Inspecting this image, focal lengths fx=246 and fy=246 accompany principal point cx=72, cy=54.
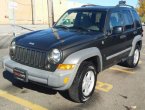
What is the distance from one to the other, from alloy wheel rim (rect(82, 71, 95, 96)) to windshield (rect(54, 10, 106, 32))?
111 cm

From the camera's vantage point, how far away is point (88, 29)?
572cm

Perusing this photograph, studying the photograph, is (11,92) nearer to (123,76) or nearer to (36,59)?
(36,59)

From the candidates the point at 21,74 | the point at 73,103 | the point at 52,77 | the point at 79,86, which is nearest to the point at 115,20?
the point at 79,86

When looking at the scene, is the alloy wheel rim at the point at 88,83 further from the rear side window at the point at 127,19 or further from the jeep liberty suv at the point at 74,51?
the rear side window at the point at 127,19

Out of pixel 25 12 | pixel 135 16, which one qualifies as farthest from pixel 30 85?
pixel 25 12

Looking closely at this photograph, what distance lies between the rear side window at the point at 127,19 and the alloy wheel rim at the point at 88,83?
7.05ft

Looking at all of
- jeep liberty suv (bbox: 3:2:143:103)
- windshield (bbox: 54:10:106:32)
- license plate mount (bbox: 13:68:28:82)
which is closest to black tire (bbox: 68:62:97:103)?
jeep liberty suv (bbox: 3:2:143:103)

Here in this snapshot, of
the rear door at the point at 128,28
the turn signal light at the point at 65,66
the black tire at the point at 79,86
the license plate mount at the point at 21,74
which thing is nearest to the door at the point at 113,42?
the rear door at the point at 128,28

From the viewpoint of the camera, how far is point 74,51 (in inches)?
184

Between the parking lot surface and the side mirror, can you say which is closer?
the parking lot surface

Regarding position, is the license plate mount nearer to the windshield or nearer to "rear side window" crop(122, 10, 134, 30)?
the windshield

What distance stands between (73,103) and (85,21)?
2.06m

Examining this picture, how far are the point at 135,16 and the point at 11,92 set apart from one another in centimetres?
434

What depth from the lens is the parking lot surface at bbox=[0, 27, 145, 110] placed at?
4.82 metres
